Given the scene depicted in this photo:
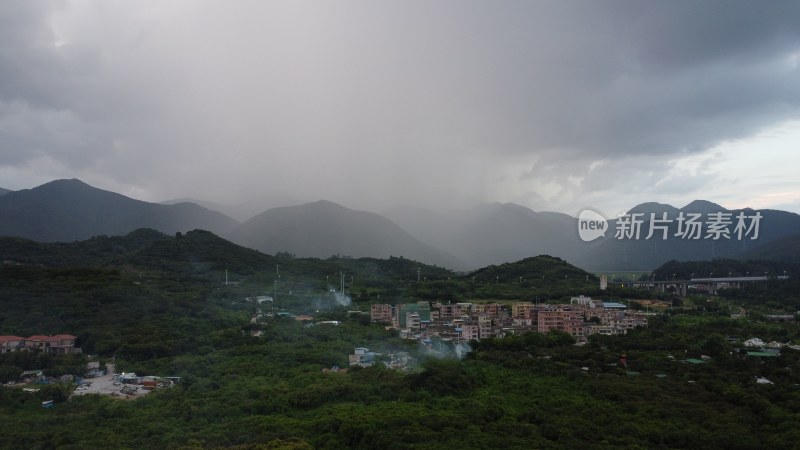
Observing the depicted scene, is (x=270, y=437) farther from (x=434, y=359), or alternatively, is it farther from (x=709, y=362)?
(x=709, y=362)

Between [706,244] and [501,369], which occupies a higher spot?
[706,244]

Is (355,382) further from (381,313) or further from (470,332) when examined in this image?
(381,313)

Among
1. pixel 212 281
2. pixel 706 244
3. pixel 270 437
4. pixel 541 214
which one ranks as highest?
pixel 541 214

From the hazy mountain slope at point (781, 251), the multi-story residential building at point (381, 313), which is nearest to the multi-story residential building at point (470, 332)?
the multi-story residential building at point (381, 313)

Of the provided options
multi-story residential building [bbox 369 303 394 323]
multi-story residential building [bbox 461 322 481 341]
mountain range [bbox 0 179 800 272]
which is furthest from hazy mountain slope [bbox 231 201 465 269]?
multi-story residential building [bbox 461 322 481 341]

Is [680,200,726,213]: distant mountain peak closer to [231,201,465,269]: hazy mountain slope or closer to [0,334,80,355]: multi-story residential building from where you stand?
[231,201,465,269]: hazy mountain slope

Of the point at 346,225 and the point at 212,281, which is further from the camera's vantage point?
the point at 346,225

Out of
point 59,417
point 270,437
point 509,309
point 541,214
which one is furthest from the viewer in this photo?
point 541,214

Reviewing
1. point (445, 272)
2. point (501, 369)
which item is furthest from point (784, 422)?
point (445, 272)
